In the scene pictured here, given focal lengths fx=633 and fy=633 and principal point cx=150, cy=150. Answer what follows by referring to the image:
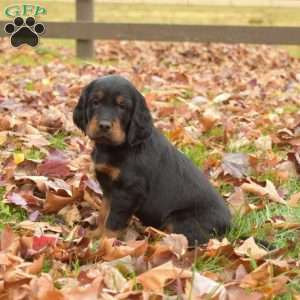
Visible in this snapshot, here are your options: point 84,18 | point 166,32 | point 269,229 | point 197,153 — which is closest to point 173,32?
point 166,32

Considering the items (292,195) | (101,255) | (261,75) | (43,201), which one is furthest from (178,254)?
(261,75)

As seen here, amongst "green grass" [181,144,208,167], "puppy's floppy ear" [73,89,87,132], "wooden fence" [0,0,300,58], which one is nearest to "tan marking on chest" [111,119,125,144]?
"puppy's floppy ear" [73,89,87,132]

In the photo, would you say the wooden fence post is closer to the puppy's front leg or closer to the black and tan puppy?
the black and tan puppy

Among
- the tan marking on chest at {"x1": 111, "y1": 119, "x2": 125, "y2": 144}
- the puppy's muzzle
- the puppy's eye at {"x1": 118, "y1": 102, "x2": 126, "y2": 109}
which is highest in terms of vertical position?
the puppy's eye at {"x1": 118, "y1": 102, "x2": 126, "y2": 109}

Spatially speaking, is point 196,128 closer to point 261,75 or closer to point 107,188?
point 107,188

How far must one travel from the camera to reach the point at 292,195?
13.8 ft

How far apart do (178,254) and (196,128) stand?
2.76 meters

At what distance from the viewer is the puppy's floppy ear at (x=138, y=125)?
3416mm

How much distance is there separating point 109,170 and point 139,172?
6.5 inches

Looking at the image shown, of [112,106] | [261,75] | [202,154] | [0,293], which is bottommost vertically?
[261,75]

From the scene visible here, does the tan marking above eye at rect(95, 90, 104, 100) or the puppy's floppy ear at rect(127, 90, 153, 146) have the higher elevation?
the tan marking above eye at rect(95, 90, 104, 100)

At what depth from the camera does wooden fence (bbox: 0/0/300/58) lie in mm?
9758

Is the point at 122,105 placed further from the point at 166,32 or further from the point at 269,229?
the point at 166,32

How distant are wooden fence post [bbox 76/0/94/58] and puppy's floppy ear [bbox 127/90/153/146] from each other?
23.9 feet
